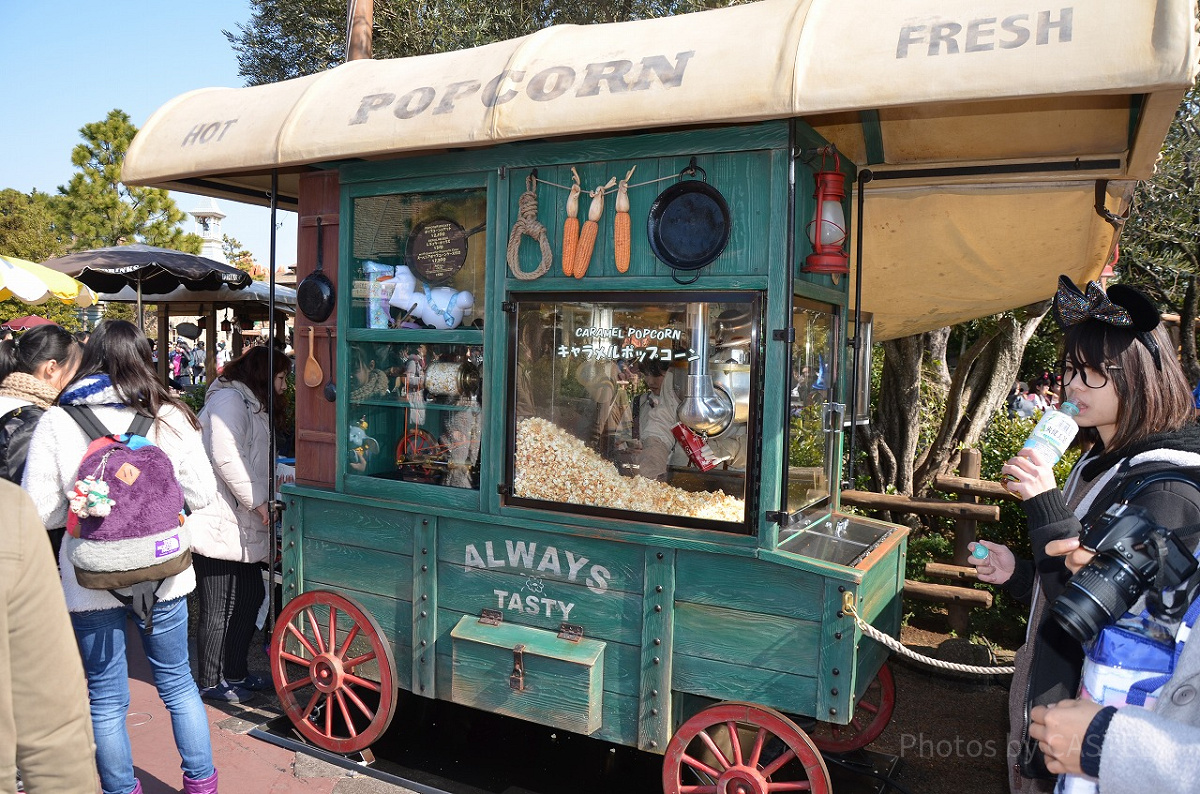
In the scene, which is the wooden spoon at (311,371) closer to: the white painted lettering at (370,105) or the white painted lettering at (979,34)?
the white painted lettering at (370,105)

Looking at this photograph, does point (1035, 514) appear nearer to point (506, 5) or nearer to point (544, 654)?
point (544, 654)

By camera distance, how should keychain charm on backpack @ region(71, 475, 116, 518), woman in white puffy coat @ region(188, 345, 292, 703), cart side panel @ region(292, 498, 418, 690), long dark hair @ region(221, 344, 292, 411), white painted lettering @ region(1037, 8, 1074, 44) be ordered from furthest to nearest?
long dark hair @ region(221, 344, 292, 411) < woman in white puffy coat @ region(188, 345, 292, 703) < cart side panel @ region(292, 498, 418, 690) < keychain charm on backpack @ region(71, 475, 116, 518) < white painted lettering @ region(1037, 8, 1074, 44)

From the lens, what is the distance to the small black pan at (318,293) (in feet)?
12.8

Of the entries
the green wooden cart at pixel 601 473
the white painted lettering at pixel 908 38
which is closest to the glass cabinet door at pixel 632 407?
the green wooden cart at pixel 601 473

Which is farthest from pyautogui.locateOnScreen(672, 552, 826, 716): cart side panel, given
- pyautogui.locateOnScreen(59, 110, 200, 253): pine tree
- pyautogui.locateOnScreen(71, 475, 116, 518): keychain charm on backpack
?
pyautogui.locateOnScreen(59, 110, 200, 253): pine tree

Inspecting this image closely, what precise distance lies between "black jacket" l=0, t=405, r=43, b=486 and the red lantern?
315 cm

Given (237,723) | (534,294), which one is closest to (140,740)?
(237,723)

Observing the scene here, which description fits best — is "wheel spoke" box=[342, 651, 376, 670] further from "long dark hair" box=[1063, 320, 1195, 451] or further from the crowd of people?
"long dark hair" box=[1063, 320, 1195, 451]

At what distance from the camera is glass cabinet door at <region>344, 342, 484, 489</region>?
146 inches

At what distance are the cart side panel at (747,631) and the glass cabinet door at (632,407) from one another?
220 millimetres

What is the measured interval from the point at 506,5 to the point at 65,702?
8453 millimetres

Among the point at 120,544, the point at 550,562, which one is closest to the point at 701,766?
the point at 550,562

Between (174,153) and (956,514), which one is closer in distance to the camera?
(174,153)

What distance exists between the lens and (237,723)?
3.95 m
